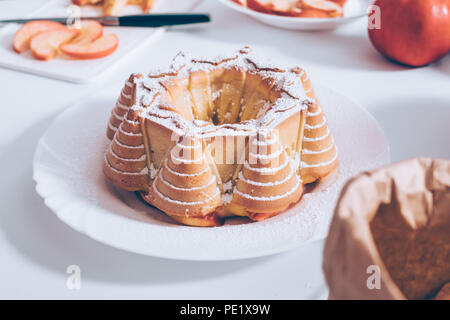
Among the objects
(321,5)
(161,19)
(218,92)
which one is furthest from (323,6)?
(218,92)

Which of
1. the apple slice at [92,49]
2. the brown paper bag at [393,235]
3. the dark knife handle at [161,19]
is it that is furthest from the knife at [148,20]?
the brown paper bag at [393,235]

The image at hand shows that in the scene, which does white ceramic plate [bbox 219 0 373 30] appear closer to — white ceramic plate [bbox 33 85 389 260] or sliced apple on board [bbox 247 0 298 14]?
sliced apple on board [bbox 247 0 298 14]

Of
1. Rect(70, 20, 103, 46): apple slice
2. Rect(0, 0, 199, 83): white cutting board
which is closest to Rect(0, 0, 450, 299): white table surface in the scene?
Rect(0, 0, 199, 83): white cutting board

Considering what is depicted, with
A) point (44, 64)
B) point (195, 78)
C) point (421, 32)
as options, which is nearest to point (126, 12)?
point (44, 64)

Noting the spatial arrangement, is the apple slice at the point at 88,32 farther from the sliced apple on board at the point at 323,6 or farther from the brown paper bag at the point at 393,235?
the brown paper bag at the point at 393,235

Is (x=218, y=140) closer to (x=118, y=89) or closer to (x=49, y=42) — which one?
(x=118, y=89)
